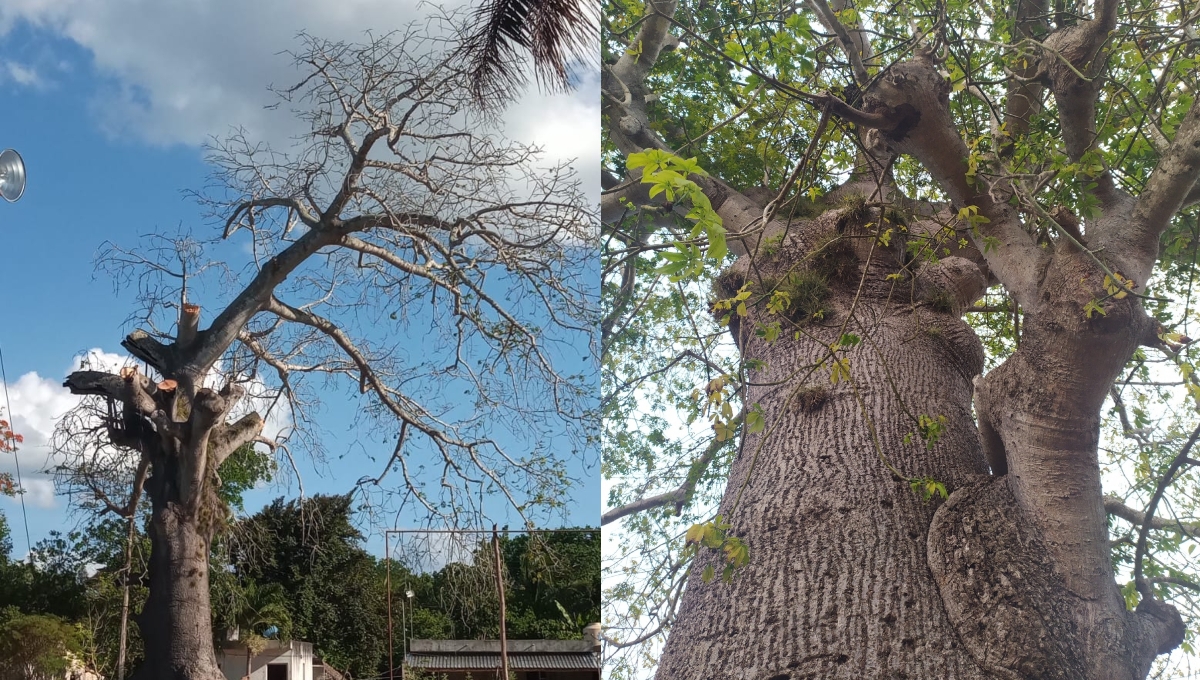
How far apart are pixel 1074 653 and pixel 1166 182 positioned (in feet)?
1.98

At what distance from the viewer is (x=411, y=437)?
2.72 m

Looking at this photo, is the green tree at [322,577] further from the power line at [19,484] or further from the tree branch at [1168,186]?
the tree branch at [1168,186]

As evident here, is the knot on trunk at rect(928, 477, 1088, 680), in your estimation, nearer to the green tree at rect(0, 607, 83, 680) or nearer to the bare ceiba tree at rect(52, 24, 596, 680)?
the bare ceiba tree at rect(52, 24, 596, 680)

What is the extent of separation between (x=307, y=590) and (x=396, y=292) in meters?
0.92

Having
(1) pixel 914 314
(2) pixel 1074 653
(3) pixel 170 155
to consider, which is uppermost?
(3) pixel 170 155

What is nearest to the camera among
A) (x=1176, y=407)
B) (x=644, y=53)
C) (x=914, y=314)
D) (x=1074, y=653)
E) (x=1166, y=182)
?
(x=1074, y=653)

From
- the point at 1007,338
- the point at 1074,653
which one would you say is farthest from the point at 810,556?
the point at 1007,338

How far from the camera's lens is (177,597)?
233cm

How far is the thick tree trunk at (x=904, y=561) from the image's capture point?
939mm

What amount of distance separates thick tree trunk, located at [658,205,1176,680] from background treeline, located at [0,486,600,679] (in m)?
1.32

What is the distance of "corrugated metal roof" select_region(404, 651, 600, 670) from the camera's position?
2330 mm

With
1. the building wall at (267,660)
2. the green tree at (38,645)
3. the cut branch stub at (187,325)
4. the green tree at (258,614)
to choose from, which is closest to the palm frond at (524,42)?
the cut branch stub at (187,325)

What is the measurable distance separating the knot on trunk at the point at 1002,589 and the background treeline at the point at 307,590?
1598 millimetres

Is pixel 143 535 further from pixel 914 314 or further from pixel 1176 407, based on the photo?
pixel 1176 407
